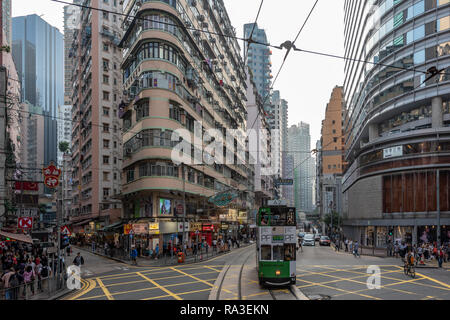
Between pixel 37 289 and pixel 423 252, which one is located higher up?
pixel 37 289

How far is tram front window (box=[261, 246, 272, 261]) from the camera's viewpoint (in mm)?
18750

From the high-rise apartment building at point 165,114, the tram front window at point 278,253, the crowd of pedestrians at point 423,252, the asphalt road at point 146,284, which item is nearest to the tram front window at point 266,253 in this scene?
the tram front window at point 278,253

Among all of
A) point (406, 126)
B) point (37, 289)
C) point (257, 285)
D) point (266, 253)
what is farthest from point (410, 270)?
point (406, 126)

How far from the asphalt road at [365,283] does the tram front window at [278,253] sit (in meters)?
1.74

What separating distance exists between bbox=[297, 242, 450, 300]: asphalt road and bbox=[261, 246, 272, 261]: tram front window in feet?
6.88

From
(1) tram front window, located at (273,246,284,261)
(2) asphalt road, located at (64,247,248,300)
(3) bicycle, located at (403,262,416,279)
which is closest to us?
(2) asphalt road, located at (64,247,248,300)

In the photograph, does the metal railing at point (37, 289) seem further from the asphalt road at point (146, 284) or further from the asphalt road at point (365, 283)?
the asphalt road at point (365, 283)

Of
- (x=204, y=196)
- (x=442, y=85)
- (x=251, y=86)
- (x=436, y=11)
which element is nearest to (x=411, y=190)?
Result: (x=442, y=85)

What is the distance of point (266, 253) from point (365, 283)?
5587mm

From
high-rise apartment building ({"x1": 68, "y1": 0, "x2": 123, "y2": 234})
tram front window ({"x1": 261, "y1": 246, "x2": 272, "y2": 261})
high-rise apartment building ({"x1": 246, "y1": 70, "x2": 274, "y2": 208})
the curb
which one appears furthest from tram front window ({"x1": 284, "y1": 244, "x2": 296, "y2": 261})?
high-rise apartment building ({"x1": 246, "y1": 70, "x2": 274, "y2": 208})

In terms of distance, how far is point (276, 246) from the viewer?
18.8 metres

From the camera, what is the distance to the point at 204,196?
1922 inches

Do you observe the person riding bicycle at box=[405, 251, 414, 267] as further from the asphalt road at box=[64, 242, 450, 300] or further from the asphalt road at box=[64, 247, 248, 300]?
the asphalt road at box=[64, 247, 248, 300]

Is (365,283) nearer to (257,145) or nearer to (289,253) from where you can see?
(289,253)
